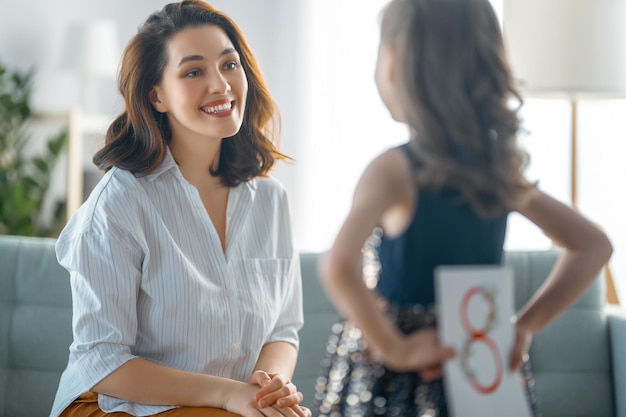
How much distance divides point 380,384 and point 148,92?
85cm

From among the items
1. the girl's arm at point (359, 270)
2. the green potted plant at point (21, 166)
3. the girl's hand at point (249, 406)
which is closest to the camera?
the girl's arm at point (359, 270)

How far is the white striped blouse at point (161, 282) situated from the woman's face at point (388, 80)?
687 mm

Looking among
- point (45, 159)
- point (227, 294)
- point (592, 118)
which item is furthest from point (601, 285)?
point (45, 159)

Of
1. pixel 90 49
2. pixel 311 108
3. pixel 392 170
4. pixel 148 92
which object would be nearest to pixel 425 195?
pixel 392 170

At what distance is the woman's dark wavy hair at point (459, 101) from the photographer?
789 millimetres

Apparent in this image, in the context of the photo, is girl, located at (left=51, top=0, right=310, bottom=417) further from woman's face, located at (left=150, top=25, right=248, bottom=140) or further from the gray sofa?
the gray sofa

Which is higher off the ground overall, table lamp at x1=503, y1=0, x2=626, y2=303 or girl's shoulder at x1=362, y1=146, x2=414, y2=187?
table lamp at x1=503, y1=0, x2=626, y2=303

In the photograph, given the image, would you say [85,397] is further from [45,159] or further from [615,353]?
[45,159]

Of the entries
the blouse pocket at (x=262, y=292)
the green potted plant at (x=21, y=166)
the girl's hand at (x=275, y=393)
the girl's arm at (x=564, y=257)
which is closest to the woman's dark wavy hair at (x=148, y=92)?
the blouse pocket at (x=262, y=292)

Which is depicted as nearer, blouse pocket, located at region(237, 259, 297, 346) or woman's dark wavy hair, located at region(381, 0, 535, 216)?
woman's dark wavy hair, located at region(381, 0, 535, 216)

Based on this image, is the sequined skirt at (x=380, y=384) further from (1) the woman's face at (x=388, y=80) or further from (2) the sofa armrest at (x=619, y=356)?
(2) the sofa armrest at (x=619, y=356)

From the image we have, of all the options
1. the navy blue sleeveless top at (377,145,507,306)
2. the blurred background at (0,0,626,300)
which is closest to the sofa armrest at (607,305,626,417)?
the blurred background at (0,0,626,300)

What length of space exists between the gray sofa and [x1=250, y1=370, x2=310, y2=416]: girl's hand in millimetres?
540

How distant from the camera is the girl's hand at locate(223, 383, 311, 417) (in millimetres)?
1366
